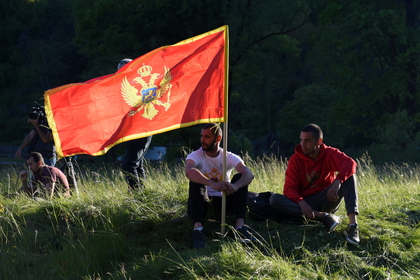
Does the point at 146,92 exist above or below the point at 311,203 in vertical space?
above

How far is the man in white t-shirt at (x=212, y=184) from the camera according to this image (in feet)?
20.5

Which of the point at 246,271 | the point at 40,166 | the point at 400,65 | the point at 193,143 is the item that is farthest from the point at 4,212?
the point at 400,65

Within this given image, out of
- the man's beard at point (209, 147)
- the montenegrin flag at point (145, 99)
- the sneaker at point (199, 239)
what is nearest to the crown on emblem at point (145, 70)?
the montenegrin flag at point (145, 99)

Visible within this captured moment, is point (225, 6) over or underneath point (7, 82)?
over

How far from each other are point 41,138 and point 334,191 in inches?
195

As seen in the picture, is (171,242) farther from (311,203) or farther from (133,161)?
(133,161)

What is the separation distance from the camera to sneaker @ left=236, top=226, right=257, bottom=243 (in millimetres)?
6103

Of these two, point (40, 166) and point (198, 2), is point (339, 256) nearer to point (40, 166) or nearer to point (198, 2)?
point (40, 166)

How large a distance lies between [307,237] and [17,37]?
155ft

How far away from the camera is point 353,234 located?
6.08m

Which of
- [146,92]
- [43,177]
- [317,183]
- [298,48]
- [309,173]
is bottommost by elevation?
[43,177]

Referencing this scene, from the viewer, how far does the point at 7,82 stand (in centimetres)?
4784

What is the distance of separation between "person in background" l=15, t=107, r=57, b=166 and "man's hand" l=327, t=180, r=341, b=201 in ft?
15.5

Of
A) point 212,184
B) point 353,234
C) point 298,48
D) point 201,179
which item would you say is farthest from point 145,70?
point 298,48
